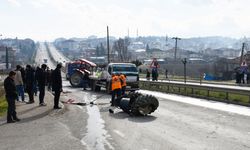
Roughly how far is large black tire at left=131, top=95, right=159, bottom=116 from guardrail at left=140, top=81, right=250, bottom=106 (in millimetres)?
6293

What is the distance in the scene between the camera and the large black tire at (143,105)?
16.7m

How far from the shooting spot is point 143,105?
1680 cm

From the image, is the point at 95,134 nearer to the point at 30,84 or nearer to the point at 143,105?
the point at 143,105

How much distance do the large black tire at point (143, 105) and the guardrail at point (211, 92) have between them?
6.29 metres

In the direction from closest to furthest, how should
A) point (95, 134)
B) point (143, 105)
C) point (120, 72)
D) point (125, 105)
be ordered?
point (95, 134) < point (143, 105) < point (125, 105) < point (120, 72)

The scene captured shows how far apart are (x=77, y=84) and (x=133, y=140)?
29.3 meters

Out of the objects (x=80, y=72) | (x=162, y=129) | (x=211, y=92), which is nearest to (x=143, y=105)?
(x=162, y=129)

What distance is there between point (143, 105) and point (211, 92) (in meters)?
11.9

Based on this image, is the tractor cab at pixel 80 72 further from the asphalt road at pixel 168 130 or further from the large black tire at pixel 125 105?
the large black tire at pixel 125 105

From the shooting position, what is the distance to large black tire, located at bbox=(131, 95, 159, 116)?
16703 mm

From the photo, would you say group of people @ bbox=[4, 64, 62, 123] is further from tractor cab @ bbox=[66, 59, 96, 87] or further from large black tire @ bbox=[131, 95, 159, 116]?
tractor cab @ bbox=[66, 59, 96, 87]

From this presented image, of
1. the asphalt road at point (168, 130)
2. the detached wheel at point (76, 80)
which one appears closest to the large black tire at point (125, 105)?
the asphalt road at point (168, 130)

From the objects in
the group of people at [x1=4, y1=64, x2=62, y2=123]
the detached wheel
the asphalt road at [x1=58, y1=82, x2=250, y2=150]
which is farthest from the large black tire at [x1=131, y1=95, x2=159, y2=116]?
the detached wheel

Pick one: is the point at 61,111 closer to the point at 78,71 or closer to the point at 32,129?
the point at 32,129
